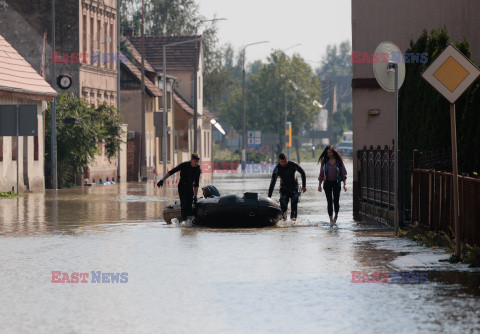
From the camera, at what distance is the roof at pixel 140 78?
63969mm

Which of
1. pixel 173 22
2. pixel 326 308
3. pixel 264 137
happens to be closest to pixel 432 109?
pixel 326 308

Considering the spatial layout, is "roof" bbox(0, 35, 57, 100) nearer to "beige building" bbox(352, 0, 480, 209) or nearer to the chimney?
"beige building" bbox(352, 0, 480, 209)

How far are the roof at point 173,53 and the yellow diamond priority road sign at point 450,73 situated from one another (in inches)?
2626

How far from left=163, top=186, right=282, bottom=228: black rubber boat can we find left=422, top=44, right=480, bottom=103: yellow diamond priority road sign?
815 centimetres

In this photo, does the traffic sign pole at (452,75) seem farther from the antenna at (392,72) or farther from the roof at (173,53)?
the roof at (173,53)

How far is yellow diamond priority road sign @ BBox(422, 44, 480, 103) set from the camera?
14.3 meters

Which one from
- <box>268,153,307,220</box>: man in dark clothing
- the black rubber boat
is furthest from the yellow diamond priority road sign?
<box>268,153,307,220</box>: man in dark clothing

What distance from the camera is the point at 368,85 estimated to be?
1124 inches

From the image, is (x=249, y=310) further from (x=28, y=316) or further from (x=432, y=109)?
(x=432, y=109)

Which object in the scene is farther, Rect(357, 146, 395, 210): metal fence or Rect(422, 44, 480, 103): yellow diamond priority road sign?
Rect(357, 146, 395, 210): metal fence

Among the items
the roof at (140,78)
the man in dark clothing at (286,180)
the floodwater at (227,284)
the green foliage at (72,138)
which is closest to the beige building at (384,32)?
the man in dark clothing at (286,180)

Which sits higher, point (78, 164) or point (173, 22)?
point (173, 22)

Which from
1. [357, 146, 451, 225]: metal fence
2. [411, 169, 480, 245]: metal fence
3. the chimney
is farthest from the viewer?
the chimney

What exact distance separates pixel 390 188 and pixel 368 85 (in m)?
6.00
